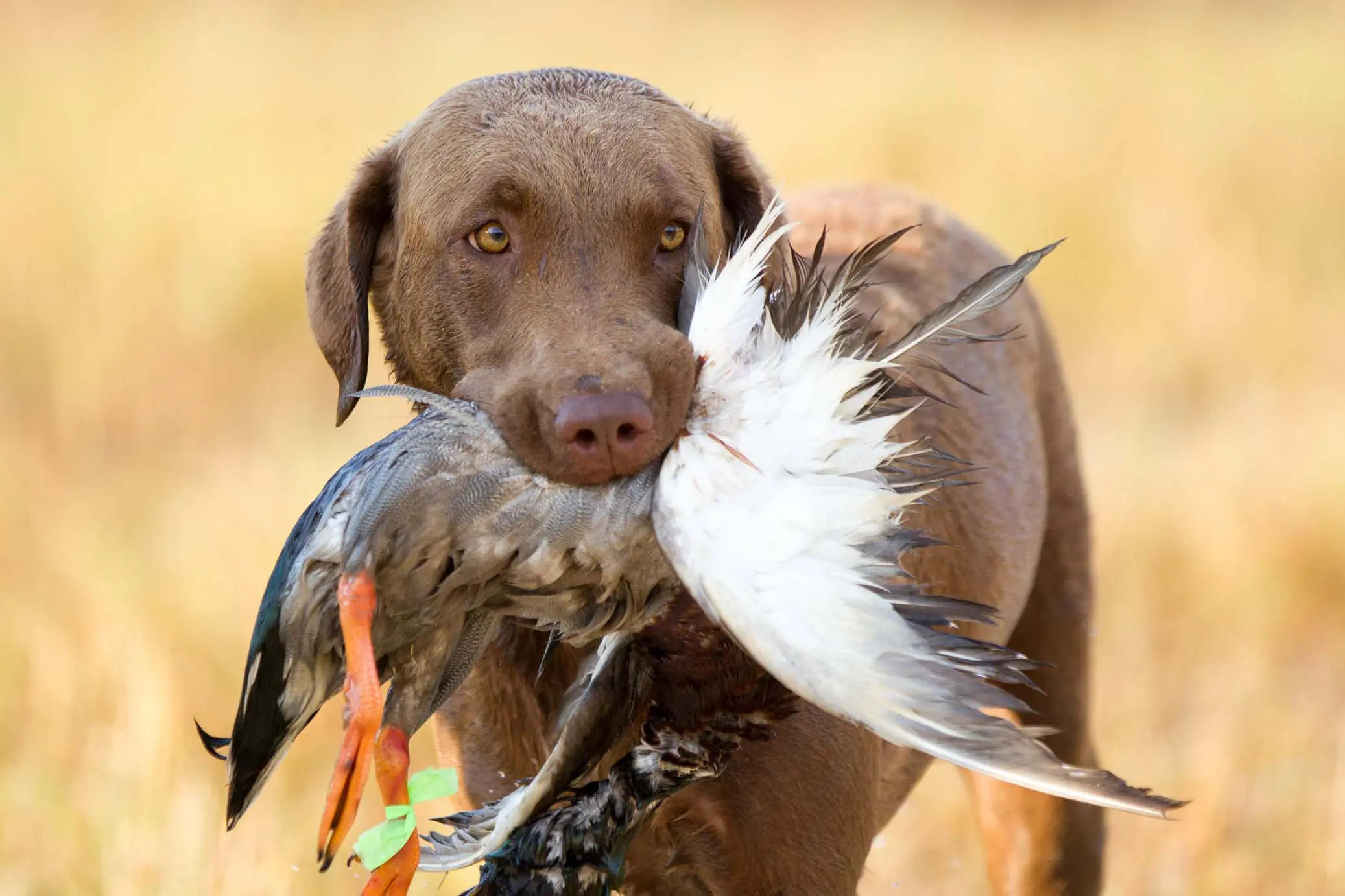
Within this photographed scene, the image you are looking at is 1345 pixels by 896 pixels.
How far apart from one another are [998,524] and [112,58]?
8.96 metres

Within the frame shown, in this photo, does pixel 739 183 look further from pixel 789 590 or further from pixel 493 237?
pixel 789 590

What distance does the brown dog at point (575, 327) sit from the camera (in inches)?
98.7

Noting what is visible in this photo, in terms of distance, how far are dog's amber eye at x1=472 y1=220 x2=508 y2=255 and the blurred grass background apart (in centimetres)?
186

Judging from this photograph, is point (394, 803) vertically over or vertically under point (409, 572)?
under

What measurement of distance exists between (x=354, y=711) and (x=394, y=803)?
→ 18 cm

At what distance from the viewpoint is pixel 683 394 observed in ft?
8.09

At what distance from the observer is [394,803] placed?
2.24 meters

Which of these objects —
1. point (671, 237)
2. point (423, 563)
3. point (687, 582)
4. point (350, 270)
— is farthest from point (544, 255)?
point (687, 582)

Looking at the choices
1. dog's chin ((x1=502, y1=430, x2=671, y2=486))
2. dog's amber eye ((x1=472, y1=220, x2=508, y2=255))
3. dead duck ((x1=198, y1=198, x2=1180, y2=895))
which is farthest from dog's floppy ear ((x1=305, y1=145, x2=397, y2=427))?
→ dog's chin ((x1=502, y1=430, x2=671, y2=486))

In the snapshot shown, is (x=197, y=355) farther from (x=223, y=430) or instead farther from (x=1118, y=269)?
(x=1118, y=269)

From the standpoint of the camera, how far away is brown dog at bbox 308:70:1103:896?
2506mm

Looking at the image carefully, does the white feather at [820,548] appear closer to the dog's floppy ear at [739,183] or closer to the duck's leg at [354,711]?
the duck's leg at [354,711]

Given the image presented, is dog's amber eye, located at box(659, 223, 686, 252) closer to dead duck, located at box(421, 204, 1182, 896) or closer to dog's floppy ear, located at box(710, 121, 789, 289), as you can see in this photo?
dead duck, located at box(421, 204, 1182, 896)

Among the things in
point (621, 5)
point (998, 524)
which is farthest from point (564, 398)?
point (621, 5)
